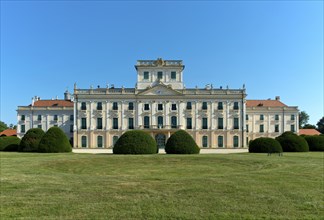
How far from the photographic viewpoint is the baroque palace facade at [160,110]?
5638cm

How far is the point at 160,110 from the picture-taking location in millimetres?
56406

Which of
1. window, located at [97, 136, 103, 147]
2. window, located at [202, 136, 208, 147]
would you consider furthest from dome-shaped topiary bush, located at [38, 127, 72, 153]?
window, located at [202, 136, 208, 147]

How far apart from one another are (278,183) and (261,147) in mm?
22543

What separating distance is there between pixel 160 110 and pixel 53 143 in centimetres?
2743

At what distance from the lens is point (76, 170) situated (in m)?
16.9

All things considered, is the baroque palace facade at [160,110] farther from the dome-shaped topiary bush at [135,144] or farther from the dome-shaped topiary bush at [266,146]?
the dome-shaped topiary bush at [135,144]

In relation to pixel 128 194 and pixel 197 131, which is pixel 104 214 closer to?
pixel 128 194

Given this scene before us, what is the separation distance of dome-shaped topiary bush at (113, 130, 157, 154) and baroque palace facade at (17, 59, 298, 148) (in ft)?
90.0

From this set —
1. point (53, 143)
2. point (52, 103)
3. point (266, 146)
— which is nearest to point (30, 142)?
point (53, 143)

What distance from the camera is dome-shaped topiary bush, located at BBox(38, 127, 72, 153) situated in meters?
31.4

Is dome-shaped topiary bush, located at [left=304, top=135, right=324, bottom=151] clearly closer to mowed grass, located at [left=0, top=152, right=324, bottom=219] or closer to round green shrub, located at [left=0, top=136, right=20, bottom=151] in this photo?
mowed grass, located at [left=0, top=152, right=324, bottom=219]

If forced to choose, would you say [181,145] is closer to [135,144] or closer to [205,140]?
[135,144]

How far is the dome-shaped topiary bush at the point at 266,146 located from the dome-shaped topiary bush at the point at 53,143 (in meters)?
20.8

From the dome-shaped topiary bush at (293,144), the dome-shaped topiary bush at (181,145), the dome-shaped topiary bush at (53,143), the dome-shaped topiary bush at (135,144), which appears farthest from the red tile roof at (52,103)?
the dome-shaped topiary bush at (293,144)
